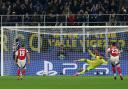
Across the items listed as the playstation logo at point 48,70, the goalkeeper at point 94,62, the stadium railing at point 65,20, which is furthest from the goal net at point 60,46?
the stadium railing at point 65,20

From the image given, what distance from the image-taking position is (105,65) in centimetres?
2552

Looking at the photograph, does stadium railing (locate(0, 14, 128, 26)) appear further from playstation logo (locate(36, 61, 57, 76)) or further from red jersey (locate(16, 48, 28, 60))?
red jersey (locate(16, 48, 28, 60))

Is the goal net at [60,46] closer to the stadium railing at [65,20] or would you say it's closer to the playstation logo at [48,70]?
the playstation logo at [48,70]

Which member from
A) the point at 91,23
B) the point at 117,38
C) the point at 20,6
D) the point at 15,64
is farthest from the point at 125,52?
the point at 20,6

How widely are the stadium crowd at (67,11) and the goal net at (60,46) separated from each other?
1.44 meters

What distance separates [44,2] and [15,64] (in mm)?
7153

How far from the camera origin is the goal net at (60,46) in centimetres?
2533

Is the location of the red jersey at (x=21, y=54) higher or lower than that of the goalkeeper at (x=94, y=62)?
higher

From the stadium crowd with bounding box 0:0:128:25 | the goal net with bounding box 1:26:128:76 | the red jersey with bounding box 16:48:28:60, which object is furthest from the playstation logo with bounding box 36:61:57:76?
the red jersey with bounding box 16:48:28:60

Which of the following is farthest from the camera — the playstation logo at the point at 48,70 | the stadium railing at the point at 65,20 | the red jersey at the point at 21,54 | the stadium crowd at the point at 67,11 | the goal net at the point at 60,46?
the stadium crowd at the point at 67,11

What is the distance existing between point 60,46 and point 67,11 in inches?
167

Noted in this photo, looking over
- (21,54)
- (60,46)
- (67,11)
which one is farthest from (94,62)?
(67,11)

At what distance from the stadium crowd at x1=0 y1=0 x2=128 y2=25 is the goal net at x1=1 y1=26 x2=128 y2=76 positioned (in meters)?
1.44

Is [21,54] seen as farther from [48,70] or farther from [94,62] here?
[94,62]
